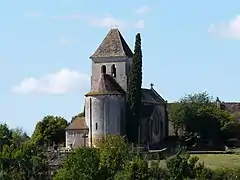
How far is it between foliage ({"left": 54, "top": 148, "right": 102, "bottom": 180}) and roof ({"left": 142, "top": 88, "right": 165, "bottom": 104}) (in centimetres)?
2776

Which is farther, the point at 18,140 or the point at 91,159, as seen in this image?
the point at 18,140

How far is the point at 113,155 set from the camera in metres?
84.9

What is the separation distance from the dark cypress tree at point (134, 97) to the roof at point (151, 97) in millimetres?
5778

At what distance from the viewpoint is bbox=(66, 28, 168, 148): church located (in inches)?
3947

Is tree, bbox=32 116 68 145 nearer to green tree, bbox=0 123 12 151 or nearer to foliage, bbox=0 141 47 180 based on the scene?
green tree, bbox=0 123 12 151

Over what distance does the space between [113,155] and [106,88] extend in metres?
17.6

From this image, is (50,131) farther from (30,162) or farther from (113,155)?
(113,155)

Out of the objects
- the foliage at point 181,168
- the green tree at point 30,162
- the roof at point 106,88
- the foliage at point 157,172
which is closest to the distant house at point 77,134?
the roof at point 106,88

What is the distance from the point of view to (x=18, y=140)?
112875 millimetres

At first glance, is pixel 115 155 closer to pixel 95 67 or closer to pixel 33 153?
pixel 33 153

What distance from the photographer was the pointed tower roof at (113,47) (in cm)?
10600

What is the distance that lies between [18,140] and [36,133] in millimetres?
2685

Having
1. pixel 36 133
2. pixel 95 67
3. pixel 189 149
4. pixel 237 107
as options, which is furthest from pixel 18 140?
pixel 237 107

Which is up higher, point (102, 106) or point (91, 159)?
point (102, 106)
